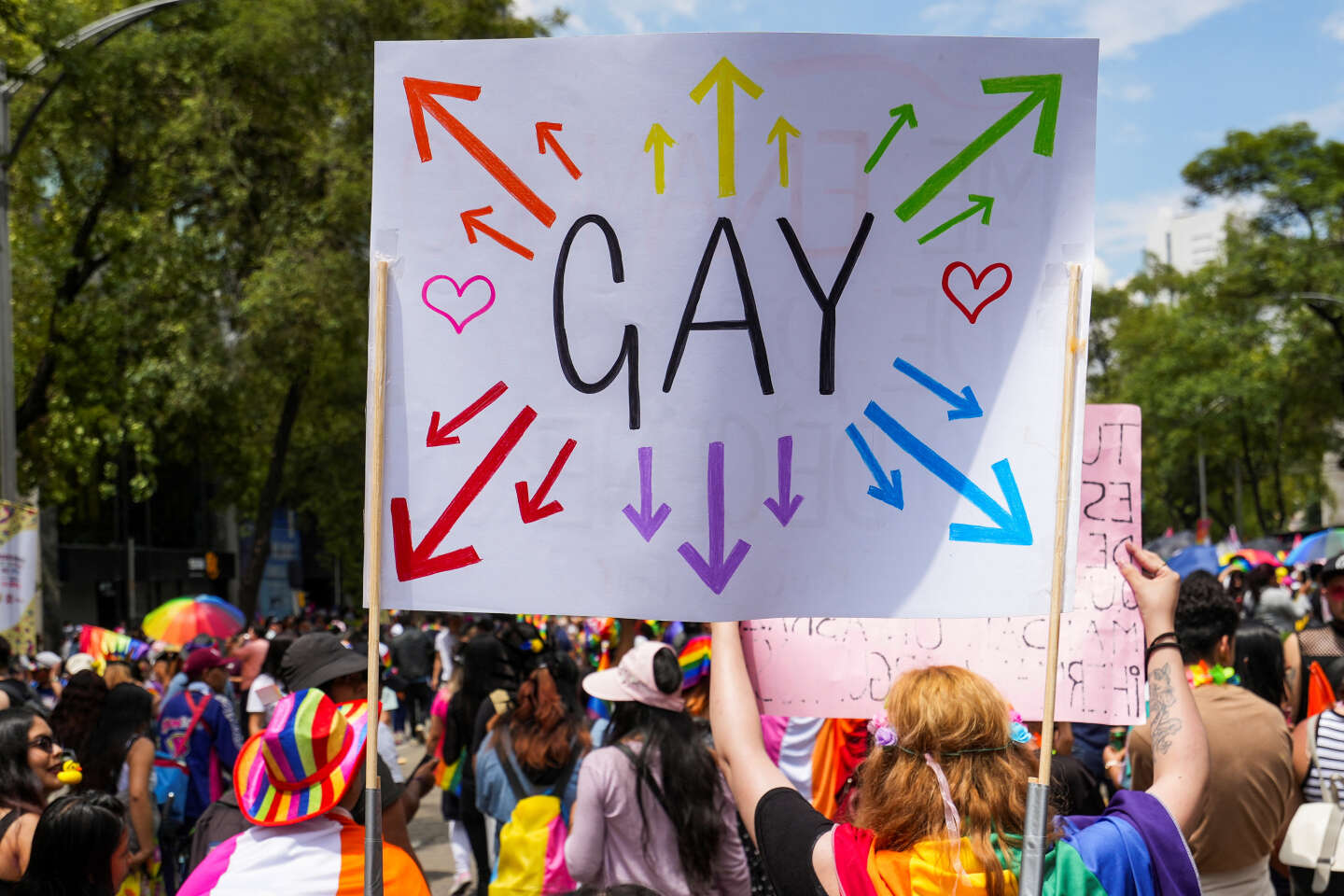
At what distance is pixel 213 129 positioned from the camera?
2055 cm

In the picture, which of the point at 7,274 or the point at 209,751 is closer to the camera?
the point at 209,751

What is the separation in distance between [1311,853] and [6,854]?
3.95 meters

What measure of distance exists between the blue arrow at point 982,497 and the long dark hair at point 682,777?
2.16 meters

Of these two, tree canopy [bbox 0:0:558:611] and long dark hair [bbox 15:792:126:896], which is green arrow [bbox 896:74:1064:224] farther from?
tree canopy [bbox 0:0:558:611]

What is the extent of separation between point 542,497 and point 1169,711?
3.95 feet

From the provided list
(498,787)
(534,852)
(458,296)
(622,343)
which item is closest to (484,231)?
(458,296)

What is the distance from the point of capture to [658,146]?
8.09ft

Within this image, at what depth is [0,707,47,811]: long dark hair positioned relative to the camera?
4375 millimetres

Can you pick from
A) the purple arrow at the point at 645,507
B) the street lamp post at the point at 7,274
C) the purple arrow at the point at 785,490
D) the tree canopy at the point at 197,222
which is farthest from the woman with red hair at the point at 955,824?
the tree canopy at the point at 197,222

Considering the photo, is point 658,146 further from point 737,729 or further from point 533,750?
point 533,750

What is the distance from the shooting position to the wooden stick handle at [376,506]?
229 centimetres

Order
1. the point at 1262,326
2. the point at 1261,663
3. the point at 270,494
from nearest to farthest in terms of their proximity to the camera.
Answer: the point at 1261,663
the point at 270,494
the point at 1262,326

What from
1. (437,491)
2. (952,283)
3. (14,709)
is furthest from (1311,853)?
(14,709)

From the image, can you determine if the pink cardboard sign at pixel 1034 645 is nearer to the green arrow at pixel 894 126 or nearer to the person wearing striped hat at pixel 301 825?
the person wearing striped hat at pixel 301 825
